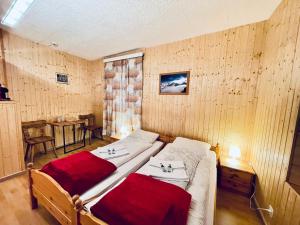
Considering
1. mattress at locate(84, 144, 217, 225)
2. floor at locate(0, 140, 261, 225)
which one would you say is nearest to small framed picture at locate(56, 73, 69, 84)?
floor at locate(0, 140, 261, 225)

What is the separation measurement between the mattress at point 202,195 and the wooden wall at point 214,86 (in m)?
0.80

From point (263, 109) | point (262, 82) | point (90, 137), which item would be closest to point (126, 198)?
point (263, 109)

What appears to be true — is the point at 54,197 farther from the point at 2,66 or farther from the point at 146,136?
the point at 2,66

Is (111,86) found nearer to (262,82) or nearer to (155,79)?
(155,79)

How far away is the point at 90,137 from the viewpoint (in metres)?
4.12

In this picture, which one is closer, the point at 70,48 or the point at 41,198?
the point at 41,198

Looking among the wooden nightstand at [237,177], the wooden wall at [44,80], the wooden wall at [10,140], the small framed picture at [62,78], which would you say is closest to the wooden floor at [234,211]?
the wooden nightstand at [237,177]

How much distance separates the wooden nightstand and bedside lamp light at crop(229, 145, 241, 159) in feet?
0.41

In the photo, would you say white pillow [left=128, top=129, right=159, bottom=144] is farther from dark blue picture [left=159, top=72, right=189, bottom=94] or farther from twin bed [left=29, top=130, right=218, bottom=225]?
dark blue picture [left=159, top=72, right=189, bottom=94]

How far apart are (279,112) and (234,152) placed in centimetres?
101

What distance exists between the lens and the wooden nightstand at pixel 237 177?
189cm

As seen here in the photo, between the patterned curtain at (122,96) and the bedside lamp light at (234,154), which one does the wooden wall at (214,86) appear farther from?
the patterned curtain at (122,96)

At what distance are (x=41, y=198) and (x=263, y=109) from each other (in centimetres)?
299

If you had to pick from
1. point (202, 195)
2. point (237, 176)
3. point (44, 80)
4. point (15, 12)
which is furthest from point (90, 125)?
point (237, 176)
